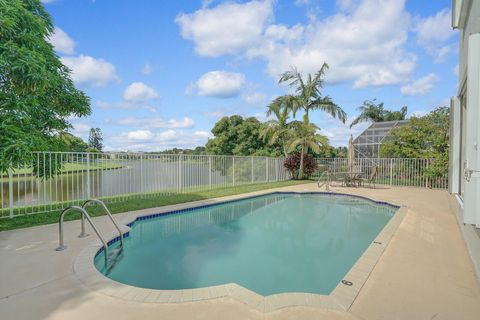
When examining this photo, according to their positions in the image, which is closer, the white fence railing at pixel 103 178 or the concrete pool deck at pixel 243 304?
the concrete pool deck at pixel 243 304

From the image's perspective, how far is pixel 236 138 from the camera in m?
22.4

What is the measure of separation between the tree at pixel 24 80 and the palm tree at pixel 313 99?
525 inches

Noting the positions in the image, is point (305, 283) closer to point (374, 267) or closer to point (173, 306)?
point (374, 267)

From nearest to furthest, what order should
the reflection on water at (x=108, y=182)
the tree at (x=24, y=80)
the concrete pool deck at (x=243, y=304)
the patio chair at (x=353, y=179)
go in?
the concrete pool deck at (x=243, y=304), the tree at (x=24, y=80), the reflection on water at (x=108, y=182), the patio chair at (x=353, y=179)

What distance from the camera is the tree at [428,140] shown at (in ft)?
43.1

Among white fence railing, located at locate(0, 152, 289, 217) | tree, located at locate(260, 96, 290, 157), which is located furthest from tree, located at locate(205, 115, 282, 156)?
white fence railing, located at locate(0, 152, 289, 217)

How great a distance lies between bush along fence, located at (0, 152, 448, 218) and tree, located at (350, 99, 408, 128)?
55.4 feet

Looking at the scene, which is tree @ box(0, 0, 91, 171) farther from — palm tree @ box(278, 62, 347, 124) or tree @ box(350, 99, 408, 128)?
tree @ box(350, 99, 408, 128)

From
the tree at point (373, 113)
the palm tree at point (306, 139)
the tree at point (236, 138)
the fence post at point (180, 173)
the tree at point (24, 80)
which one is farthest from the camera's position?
the tree at point (373, 113)

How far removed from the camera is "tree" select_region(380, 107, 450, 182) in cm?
1313

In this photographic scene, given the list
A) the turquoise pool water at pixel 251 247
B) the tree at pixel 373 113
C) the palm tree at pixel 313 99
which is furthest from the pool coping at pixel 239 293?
the tree at pixel 373 113

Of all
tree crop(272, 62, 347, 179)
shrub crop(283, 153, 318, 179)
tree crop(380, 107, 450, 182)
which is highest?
tree crop(272, 62, 347, 179)

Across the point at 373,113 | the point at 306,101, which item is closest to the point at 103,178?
the point at 306,101

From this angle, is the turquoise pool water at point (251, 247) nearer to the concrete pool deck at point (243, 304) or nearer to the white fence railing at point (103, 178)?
the concrete pool deck at point (243, 304)
